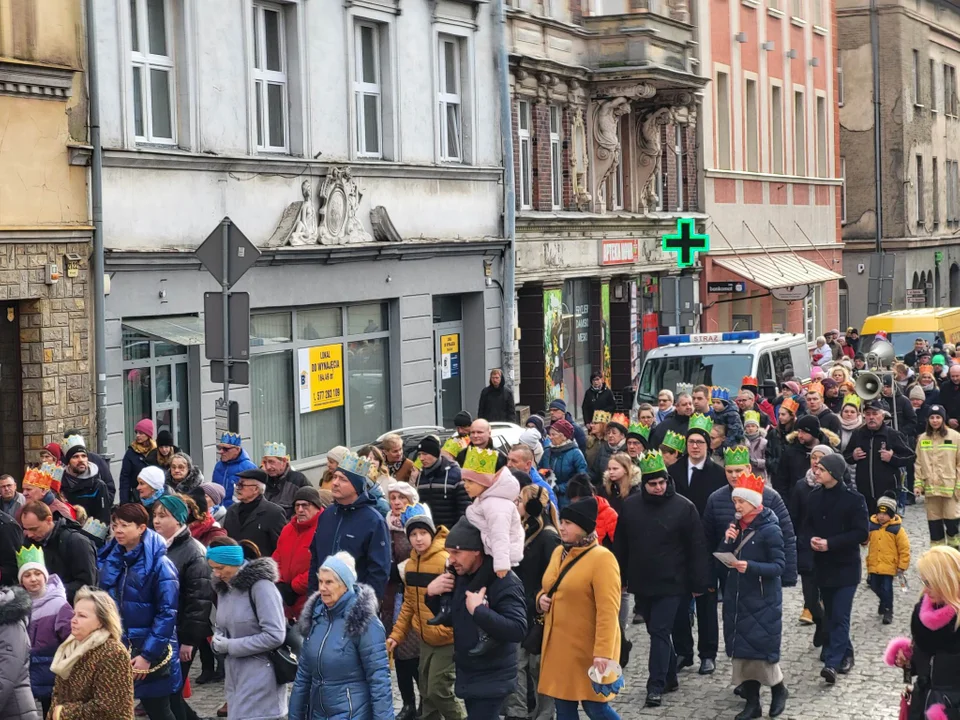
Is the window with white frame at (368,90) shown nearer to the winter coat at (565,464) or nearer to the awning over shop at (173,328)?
the awning over shop at (173,328)

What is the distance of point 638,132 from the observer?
34438mm

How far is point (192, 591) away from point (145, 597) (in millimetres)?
386

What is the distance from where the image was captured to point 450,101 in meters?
26.2

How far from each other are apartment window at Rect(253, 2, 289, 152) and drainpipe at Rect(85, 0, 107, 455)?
11.6ft

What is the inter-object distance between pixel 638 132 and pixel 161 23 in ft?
53.0

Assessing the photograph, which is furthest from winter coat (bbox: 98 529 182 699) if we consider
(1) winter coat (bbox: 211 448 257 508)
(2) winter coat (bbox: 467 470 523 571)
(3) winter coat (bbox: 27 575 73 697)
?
(1) winter coat (bbox: 211 448 257 508)

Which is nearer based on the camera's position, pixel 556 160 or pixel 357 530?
pixel 357 530

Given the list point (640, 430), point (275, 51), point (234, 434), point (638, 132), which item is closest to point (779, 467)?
point (640, 430)

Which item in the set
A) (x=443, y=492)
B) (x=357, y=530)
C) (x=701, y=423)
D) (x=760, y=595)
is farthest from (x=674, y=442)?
(x=357, y=530)

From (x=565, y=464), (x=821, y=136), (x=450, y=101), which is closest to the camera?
(x=565, y=464)

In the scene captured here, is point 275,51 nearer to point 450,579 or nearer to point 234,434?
point 234,434

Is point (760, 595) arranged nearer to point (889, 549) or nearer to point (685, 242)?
point (889, 549)

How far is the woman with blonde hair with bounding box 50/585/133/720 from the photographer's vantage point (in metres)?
7.84

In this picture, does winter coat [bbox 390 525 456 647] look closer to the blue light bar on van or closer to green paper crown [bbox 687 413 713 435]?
green paper crown [bbox 687 413 713 435]
